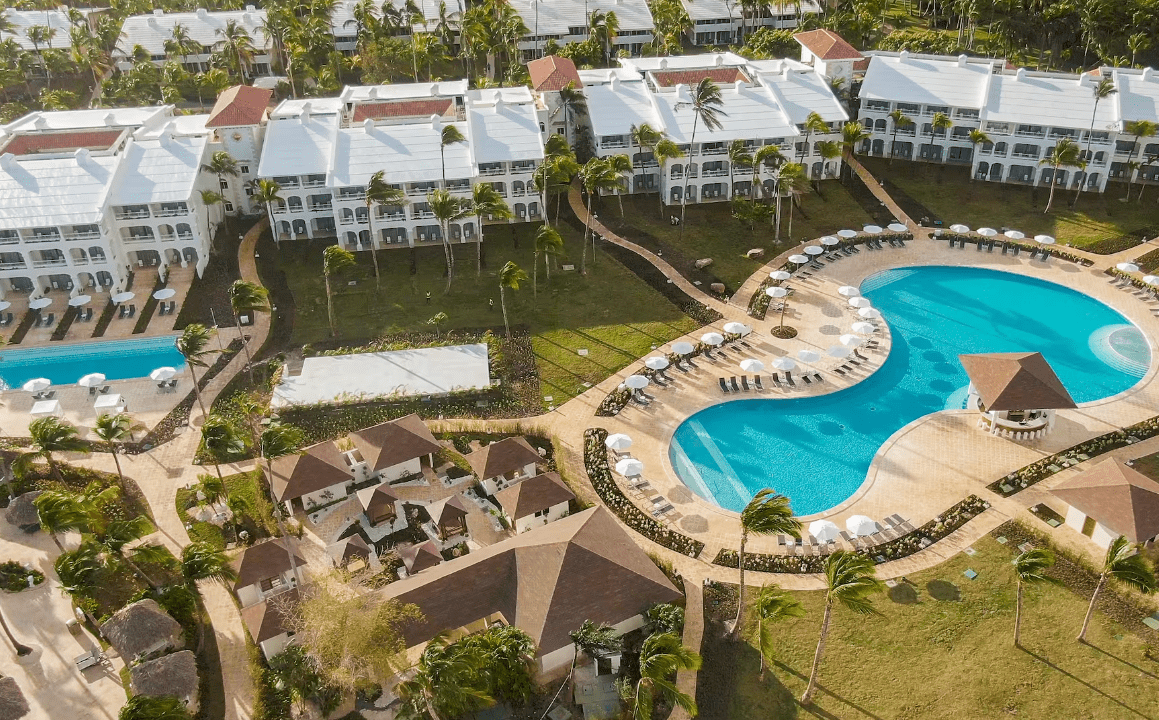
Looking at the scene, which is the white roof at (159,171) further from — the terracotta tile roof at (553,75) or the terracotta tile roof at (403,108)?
the terracotta tile roof at (553,75)

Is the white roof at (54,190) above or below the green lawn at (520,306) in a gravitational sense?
above

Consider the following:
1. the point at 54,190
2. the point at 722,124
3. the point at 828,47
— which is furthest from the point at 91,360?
the point at 828,47

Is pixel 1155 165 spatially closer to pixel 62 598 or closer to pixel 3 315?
pixel 62 598

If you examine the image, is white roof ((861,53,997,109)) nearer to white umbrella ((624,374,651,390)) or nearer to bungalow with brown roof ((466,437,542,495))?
white umbrella ((624,374,651,390))

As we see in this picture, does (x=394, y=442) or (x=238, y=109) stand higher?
(x=238, y=109)

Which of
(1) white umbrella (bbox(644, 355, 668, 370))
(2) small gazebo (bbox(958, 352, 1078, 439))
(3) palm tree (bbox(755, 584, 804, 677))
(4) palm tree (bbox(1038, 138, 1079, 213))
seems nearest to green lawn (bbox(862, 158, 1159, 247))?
(4) palm tree (bbox(1038, 138, 1079, 213))

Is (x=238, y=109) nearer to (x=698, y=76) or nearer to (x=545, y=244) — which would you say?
(x=545, y=244)

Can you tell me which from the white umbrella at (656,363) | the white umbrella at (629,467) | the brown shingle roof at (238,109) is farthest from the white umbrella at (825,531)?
the brown shingle roof at (238,109)
